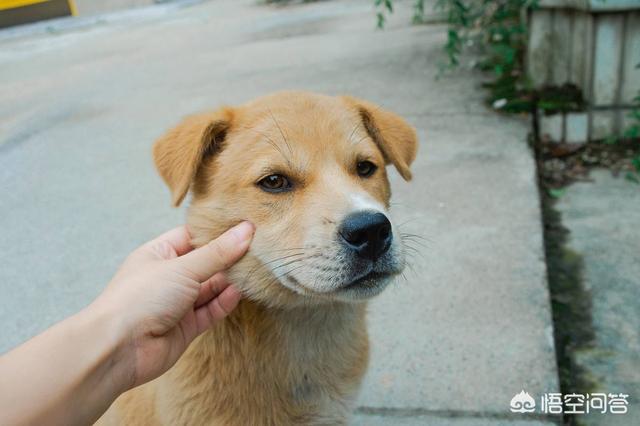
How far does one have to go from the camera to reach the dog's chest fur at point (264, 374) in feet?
7.59

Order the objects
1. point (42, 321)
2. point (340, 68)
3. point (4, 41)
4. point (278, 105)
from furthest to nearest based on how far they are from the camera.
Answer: point (4, 41) → point (340, 68) → point (42, 321) → point (278, 105)

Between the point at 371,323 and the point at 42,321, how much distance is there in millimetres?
1971

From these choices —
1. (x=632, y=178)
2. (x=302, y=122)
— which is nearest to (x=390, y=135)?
(x=302, y=122)

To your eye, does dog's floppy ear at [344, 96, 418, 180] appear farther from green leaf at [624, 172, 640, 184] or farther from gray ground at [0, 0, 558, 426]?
green leaf at [624, 172, 640, 184]

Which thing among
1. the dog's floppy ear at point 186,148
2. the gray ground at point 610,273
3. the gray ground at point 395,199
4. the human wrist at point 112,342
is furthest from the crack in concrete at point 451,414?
the dog's floppy ear at point 186,148

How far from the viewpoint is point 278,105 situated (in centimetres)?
250

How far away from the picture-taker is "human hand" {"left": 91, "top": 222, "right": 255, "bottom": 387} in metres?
2.04

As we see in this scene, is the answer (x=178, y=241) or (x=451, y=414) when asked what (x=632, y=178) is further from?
(x=178, y=241)

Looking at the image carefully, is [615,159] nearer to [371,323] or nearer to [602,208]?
[602,208]

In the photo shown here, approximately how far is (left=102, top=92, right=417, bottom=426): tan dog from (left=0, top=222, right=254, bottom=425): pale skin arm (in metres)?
0.10

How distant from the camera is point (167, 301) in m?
2.07

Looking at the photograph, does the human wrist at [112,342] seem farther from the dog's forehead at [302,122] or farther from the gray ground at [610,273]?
the gray ground at [610,273]

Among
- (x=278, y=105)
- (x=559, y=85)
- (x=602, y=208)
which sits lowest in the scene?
(x=602, y=208)

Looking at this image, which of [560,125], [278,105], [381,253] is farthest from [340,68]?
[381,253]
